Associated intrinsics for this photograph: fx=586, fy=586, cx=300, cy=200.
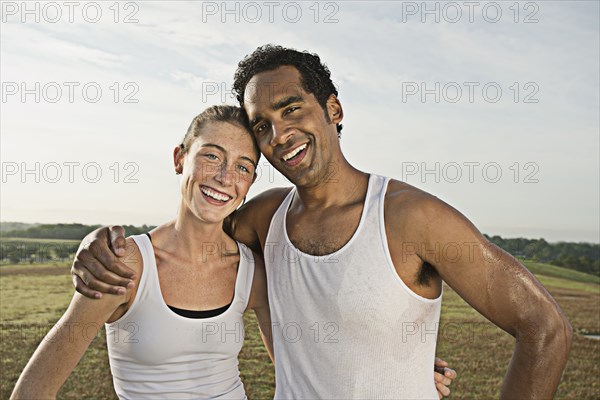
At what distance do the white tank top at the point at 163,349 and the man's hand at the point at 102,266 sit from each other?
161 millimetres

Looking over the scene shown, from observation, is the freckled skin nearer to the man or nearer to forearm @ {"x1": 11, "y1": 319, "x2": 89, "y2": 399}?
the man

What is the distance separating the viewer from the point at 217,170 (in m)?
2.92

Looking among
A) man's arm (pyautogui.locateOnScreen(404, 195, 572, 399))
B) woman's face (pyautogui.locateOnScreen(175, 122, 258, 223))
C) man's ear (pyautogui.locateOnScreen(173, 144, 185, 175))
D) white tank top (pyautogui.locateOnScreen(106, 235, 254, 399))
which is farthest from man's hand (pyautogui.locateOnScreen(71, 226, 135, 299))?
man's arm (pyautogui.locateOnScreen(404, 195, 572, 399))

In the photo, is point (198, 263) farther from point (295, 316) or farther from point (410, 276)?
point (410, 276)

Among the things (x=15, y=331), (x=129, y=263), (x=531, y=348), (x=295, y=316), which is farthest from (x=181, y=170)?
(x=15, y=331)

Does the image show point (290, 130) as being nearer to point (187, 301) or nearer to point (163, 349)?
point (187, 301)

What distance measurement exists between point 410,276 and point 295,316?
1.87 ft

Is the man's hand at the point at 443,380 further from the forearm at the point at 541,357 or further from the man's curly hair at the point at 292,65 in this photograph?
the man's curly hair at the point at 292,65

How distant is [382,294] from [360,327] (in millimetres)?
181

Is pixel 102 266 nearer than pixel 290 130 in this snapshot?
Yes

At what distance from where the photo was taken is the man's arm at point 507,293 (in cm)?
253

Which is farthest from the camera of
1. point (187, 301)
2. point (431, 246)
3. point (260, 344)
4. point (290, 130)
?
point (260, 344)

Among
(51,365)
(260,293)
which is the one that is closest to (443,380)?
(260,293)

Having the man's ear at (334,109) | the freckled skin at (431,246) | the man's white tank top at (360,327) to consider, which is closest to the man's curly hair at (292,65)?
the man's ear at (334,109)
